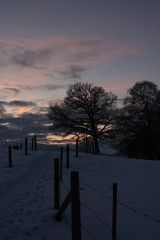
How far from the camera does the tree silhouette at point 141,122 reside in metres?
46.4

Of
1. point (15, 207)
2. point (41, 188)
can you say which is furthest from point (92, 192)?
point (15, 207)

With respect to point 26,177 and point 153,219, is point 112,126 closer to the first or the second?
point 26,177

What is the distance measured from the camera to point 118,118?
4984cm

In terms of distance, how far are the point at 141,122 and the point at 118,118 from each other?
3.44 metres

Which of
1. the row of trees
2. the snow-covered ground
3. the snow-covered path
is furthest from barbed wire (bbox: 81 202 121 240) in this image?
the row of trees

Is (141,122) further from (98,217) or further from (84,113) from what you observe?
(98,217)

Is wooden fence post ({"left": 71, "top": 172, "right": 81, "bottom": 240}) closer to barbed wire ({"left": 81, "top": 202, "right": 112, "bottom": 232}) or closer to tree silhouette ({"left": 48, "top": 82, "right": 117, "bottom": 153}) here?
barbed wire ({"left": 81, "top": 202, "right": 112, "bottom": 232})

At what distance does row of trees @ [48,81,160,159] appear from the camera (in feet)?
154

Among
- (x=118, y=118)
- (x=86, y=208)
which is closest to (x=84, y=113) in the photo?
(x=118, y=118)

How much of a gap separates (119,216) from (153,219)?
35.6 inches

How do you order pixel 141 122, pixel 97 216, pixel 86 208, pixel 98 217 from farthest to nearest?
pixel 141 122, pixel 86 208, pixel 97 216, pixel 98 217

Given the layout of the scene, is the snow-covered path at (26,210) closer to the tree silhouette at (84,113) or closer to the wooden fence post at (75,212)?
the wooden fence post at (75,212)

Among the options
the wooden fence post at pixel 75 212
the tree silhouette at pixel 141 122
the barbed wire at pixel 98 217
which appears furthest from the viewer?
the tree silhouette at pixel 141 122

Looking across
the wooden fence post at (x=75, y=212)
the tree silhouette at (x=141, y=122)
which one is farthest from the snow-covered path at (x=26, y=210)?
the tree silhouette at (x=141, y=122)
